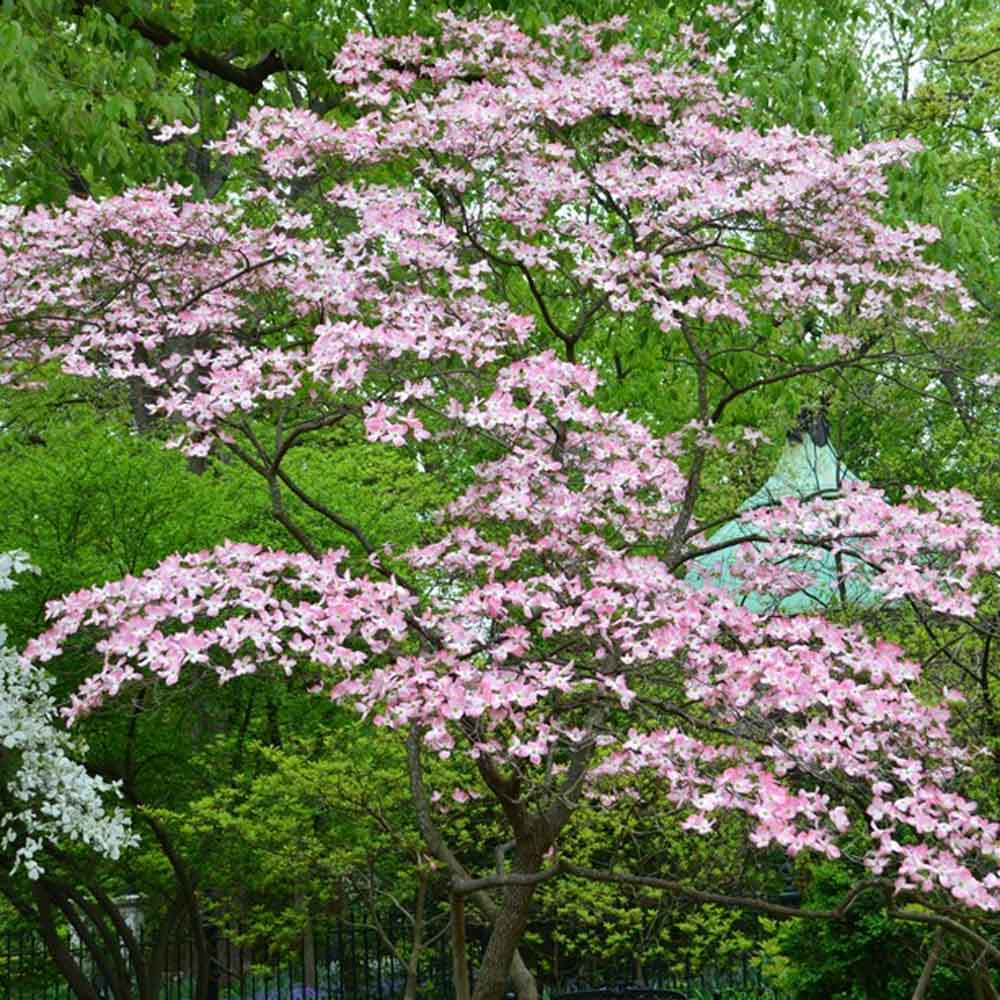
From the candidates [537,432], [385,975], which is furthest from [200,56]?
[385,975]

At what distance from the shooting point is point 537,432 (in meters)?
5.07

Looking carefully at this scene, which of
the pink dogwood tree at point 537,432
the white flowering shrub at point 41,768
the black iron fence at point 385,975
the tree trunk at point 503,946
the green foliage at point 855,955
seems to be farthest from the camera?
the black iron fence at point 385,975

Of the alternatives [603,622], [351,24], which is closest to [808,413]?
[351,24]

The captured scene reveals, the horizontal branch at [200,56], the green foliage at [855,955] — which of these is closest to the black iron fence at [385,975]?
the green foliage at [855,955]

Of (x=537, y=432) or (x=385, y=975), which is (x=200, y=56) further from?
(x=385, y=975)

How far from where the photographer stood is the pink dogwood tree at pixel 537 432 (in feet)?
13.9

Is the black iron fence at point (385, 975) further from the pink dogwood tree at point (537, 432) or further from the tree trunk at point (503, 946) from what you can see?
the tree trunk at point (503, 946)

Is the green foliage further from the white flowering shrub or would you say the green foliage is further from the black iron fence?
the white flowering shrub

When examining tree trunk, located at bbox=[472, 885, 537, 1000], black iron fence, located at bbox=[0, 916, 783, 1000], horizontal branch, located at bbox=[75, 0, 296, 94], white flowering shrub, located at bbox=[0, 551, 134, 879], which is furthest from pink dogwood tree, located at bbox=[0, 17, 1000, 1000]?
black iron fence, located at bbox=[0, 916, 783, 1000]

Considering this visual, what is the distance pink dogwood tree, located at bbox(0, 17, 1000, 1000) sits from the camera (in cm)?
425

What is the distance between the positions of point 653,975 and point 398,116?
8.56 m

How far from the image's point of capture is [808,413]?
13984 mm

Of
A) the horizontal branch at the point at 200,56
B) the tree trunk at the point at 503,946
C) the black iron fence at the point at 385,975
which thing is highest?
the horizontal branch at the point at 200,56

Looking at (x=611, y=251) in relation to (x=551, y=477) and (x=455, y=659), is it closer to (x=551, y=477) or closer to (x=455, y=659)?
(x=551, y=477)
